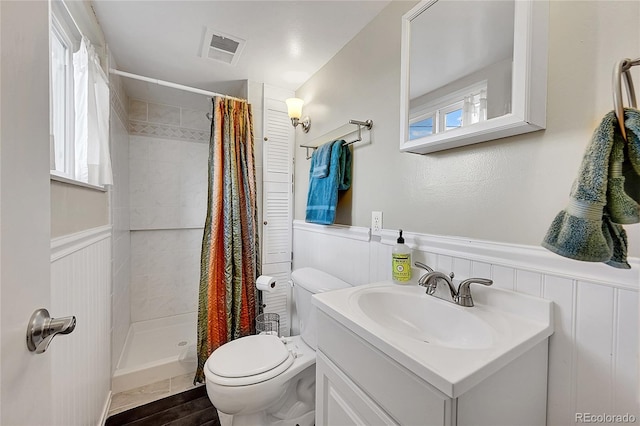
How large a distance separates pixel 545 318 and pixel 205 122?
2.88 meters

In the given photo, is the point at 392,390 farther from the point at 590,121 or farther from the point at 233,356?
the point at 233,356

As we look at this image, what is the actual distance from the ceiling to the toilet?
4.54 feet

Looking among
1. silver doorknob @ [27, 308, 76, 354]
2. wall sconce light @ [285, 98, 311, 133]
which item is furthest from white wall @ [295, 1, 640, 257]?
silver doorknob @ [27, 308, 76, 354]

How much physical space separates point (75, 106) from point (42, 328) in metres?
1.22

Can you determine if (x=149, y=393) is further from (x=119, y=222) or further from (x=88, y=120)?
(x=88, y=120)

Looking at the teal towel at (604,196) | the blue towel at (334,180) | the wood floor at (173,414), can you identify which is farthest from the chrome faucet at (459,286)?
the wood floor at (173,414)

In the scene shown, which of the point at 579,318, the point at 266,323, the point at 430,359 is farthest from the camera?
the point at 266,323

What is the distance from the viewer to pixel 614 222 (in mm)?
491

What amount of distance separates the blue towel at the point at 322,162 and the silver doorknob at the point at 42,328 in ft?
3.98

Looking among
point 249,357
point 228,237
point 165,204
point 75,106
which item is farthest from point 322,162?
point 165,204

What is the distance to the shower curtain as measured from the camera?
5.72 feet

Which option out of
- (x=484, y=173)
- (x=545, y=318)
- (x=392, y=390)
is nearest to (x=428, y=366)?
(x=392, y=390)

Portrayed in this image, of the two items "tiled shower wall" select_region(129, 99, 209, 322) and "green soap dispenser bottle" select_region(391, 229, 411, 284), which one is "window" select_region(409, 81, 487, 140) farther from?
"tiled shower wall" select_region(129, 99, 209, 322)

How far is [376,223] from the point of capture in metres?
1.30
